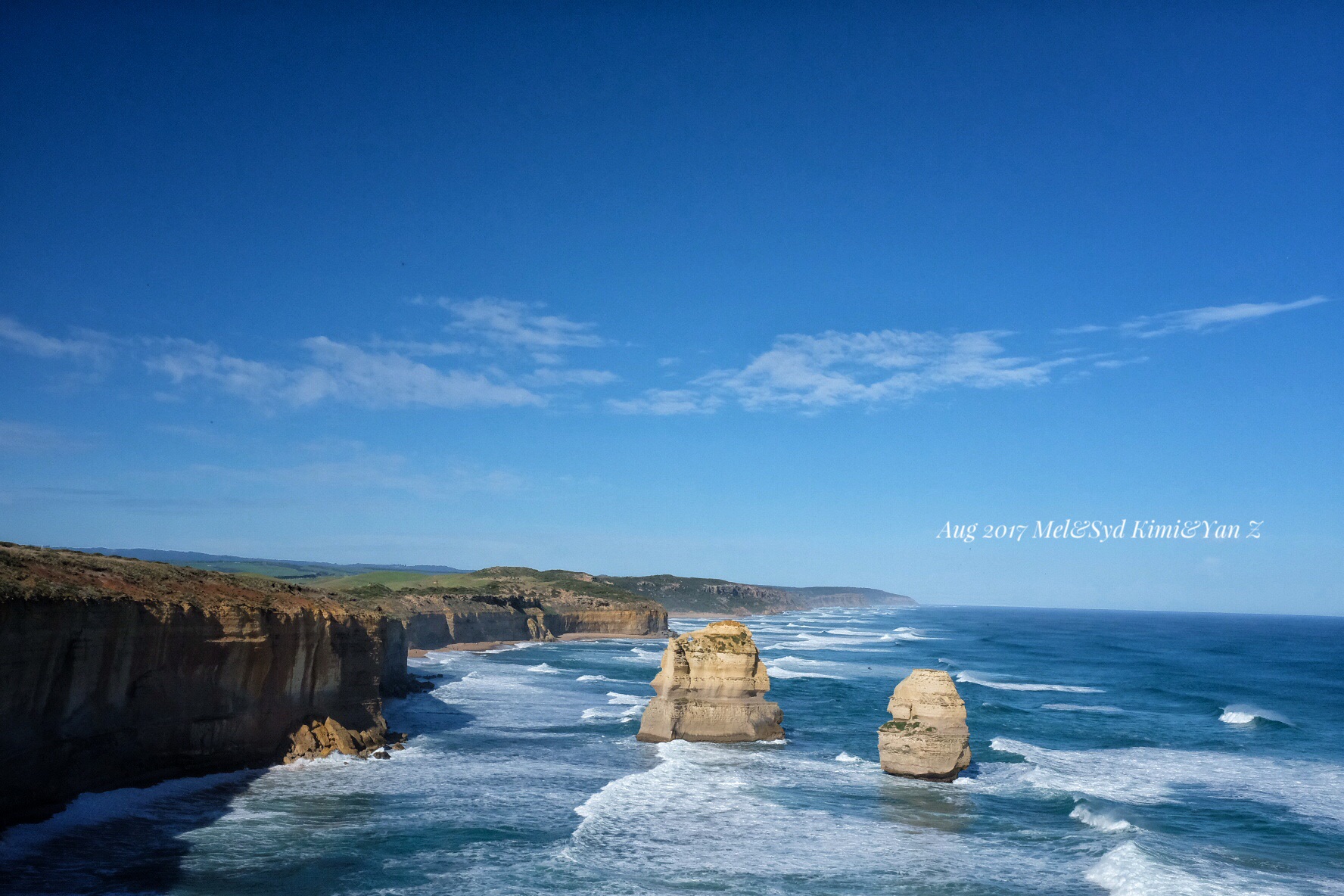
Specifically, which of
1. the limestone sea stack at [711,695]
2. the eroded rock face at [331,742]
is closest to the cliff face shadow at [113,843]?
the eroded rock face at [331,742]

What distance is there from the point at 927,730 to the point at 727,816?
8.04 meters

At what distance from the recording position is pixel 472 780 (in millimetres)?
29766

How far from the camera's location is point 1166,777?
33531mm

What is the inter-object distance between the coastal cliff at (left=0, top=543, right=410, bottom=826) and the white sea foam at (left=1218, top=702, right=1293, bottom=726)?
Result: 4326cm

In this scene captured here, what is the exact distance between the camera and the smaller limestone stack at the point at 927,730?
97.2ft

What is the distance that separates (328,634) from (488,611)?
62.4 meters

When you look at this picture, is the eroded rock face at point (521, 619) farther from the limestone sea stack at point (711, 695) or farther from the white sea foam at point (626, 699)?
the limestone sea stack at point (711, 695)

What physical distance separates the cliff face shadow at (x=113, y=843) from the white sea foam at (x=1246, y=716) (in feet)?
159

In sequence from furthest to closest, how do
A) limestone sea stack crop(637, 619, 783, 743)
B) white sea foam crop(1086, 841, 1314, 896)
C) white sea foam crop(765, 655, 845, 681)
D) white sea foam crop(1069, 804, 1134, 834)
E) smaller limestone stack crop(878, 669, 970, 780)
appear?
1. white sea foam crop(765, 655, 845, 681)
2. limestone sea stack crop(637, 619, 783, 743)
3. smaller limestone stack crop(878, 669, 970, 780)
4. white sea foam crop(1069, 804, 1134, 834)
5. white sea foam crop(1086, 841, 1314, 896)

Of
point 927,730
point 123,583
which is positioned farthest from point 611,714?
point 123,583

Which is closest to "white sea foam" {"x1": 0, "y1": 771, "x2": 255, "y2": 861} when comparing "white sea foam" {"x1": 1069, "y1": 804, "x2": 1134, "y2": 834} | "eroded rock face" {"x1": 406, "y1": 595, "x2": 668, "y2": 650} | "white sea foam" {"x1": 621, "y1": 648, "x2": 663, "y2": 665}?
"white sea foam" {"x1": 1069, "y1": 804, "x2": 1134, "y2": 834}

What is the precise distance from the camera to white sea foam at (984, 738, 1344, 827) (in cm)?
3022

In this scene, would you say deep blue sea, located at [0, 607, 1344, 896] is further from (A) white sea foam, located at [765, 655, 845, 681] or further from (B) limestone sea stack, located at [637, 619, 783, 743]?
(A) white sea foam, located at [765, 655, 845, 681]

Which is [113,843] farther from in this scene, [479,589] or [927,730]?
[479,589]
